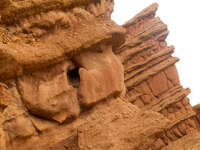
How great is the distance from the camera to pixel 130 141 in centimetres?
445

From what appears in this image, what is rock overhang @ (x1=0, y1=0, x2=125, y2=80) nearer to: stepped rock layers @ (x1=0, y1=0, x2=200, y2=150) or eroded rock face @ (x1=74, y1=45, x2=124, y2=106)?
stepped rock layers @ (x1=0, y1=0, x2=200, y2=150)

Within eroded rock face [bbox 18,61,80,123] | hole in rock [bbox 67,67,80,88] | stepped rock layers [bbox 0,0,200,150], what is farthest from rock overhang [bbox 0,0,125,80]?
hole in rock [bbox 67,67,80,88]

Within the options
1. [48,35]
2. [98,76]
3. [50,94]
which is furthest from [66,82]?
[48,35]

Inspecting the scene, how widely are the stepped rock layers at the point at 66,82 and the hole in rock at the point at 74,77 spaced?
0.02 meters

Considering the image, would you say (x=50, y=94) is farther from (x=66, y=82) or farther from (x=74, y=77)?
(x=74, y=77)

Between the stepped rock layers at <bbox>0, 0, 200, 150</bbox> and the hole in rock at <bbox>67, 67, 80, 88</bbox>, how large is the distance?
2 cm

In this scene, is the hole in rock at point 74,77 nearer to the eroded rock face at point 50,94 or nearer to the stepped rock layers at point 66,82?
the stepped rock layers at point 66,82

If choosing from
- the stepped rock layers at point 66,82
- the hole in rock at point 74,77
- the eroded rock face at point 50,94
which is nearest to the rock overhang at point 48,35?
the stepped rock layers at point 66,82

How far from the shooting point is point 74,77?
5.18 meters

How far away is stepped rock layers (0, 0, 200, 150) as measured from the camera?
414cm

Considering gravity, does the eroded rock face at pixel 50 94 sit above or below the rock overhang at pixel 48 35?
below

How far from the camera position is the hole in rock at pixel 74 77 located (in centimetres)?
501

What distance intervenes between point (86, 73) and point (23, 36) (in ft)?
4.52

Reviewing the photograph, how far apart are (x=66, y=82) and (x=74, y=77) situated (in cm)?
49
